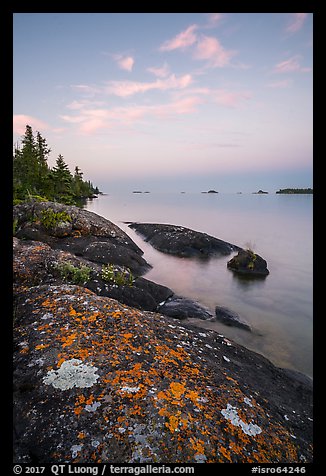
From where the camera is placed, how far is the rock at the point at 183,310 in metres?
8.97

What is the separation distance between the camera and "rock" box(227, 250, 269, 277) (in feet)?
54.4

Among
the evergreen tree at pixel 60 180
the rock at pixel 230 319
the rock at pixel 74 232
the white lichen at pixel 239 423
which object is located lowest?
the rock at pixel 230 319

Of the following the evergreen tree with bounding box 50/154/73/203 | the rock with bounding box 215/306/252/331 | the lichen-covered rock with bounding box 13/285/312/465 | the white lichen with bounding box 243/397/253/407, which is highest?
the evergreen tree with bounding box 50/154/73/203

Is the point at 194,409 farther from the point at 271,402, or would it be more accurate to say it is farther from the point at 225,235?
the point at 225,235

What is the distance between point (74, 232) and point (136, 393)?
1259 centimetres

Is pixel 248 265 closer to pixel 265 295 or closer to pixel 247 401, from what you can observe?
pixel 265 295

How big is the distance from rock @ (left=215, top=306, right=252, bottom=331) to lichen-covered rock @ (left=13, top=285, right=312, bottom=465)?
4530 mm

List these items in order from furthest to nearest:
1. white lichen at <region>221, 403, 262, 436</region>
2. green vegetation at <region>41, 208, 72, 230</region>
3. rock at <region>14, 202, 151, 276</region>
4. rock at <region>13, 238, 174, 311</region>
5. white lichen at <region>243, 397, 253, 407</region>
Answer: green vegetation at <region>41, 208, 72, 230</region> → rock at <region>14, 202, 151, 276</region> → rock at <region>13, 238, 174, 311</region> → white lichen at <region>243, 397, 253, 407</region> → white lichen at <region>221, 403, 262, 436</region>

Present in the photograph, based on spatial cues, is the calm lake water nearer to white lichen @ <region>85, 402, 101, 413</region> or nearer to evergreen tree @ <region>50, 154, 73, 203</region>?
white lichen @ <region>85, 402, 101, 413</region>

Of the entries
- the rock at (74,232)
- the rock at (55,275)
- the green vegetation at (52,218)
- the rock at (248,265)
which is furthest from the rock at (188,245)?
the rock at (55,275)

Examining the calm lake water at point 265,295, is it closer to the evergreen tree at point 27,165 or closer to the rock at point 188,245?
the rock at point 188,245

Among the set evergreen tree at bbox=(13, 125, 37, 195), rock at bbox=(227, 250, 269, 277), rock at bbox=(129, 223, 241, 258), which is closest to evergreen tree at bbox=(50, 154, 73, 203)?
evergreen tree at bbox=(13, 125, 37, 195)
